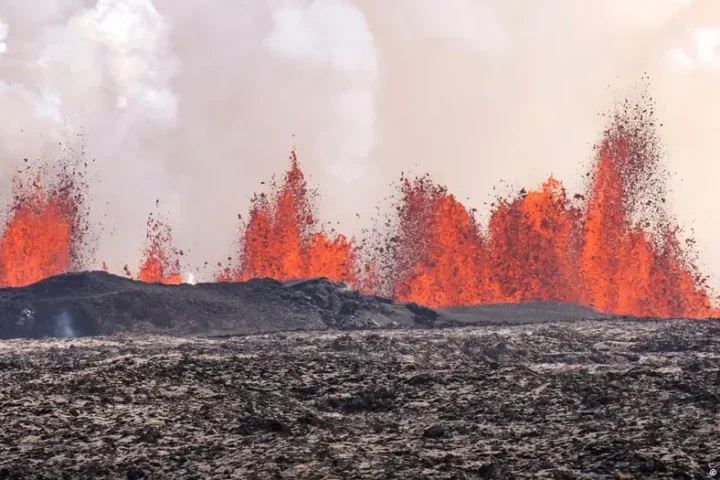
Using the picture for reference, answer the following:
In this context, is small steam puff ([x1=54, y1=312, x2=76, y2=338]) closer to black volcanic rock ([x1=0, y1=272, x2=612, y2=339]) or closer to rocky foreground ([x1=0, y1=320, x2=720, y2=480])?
black volcanic rock ([x1=0, y1=272, x2=612, y2=339])

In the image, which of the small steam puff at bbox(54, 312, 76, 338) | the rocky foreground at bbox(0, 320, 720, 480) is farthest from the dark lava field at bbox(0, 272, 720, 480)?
the small steam puff at bbox(54, 312, 76, 338)

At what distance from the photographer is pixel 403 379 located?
707 inches

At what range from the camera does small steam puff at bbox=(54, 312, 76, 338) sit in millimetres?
43150

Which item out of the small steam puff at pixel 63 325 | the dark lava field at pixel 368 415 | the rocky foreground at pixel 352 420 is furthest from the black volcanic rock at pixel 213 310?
the rocky foreground at pixel 352 420

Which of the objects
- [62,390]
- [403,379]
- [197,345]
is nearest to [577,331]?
[197,345]

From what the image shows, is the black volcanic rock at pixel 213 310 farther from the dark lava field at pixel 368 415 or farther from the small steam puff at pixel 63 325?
the dark lava field at pixel 368 415

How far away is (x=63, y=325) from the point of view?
1714 inches

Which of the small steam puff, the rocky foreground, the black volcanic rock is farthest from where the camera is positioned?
the small steam puff

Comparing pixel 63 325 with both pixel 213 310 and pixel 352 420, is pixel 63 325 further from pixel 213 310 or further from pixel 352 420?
pixel 352 420

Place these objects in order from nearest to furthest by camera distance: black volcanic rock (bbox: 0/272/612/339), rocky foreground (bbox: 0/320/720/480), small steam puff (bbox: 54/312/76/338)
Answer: rocky foreground (bbox: 0/320/720/480) < black volcanic rock (bbox: 0/272/612/339) < small steam puff (bbox: 54/312/76/338)

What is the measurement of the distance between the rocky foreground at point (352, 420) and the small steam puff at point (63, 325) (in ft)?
71.5

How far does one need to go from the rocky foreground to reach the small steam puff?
A: 858 inches

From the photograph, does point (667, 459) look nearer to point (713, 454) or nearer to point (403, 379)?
point (713, 454)

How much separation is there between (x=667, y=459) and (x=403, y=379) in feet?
22.8
